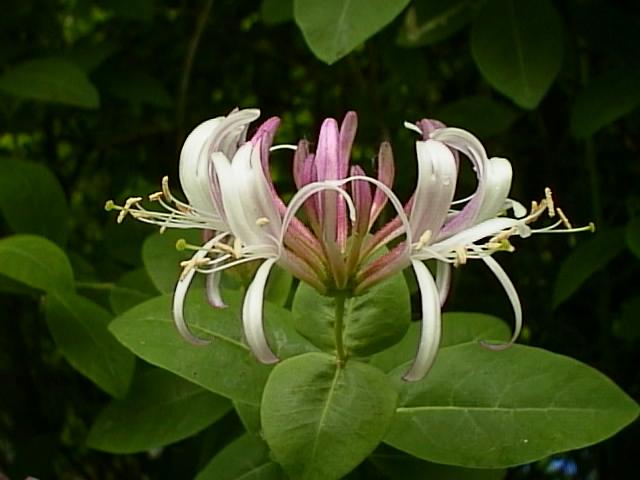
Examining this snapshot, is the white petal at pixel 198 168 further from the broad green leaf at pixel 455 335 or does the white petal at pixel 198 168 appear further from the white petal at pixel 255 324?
the broad green leaf at pixel 455 335

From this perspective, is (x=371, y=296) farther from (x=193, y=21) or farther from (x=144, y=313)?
(x=193, y=21)

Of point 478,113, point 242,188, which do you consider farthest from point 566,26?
point 242,188

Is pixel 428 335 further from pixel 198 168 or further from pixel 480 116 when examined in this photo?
pixel 480 116

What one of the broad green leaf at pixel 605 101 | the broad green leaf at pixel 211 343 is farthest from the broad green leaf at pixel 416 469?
the broad green leaf at pixel 605 101

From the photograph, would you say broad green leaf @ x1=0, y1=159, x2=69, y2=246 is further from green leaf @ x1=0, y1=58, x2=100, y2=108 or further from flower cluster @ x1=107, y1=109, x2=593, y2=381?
flower cluster @ x1=107, y1=109, x2=593, y2=381

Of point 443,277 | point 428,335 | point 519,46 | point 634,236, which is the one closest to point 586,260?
point 634,236

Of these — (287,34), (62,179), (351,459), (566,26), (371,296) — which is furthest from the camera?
(287,34)

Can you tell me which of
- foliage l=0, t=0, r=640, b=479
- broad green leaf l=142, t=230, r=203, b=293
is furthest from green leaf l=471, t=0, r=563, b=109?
broad green leaf l=142, t=230, r=203, b=293
